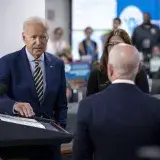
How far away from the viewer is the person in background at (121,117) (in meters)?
2.05

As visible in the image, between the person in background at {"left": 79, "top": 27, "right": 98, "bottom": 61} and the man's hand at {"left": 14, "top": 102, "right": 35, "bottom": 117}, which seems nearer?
the man's hand at {"left": 14, "top": 102, "right": 35, "bottom": 117}

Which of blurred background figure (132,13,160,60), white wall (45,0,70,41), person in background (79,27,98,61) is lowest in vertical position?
person in background (79,27,98,61)

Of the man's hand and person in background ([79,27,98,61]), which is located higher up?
the man's hand

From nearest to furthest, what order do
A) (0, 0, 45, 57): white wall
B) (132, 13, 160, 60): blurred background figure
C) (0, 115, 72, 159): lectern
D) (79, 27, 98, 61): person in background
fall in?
1. (0, 115, 72, 159): lectern
2. (0, 0, 45, 57): white wall
3. (79, 27, 98, 61): person in background
4. (132, 13, 160, 60): blurred background figure

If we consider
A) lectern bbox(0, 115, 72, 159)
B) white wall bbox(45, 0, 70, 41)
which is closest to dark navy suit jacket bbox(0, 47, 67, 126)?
lectern bbox(0, 115, 72, 159)

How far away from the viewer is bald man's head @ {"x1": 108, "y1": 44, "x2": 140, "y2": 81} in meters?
2.06

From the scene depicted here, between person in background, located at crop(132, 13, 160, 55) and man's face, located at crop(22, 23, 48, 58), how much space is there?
9191 mm

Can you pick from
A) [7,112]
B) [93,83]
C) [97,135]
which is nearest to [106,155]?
[97,135]

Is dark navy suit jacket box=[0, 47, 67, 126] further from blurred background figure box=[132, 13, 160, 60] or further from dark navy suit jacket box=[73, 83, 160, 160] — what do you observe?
blurred background figure box=[132, 13, 160, 60]

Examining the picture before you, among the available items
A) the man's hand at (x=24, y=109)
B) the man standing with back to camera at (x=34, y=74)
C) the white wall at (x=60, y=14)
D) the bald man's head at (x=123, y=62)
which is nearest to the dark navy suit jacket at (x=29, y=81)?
the man standing with back to camera at (x=34, y=74)

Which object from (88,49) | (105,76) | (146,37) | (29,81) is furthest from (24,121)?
(146,37)

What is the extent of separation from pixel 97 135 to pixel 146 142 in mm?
206

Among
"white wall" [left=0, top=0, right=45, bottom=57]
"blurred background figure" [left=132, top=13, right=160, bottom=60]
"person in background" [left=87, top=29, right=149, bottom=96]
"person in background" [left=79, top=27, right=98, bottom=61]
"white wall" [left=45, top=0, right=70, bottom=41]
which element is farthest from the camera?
"white wall" [left=45, top=0, right=70, bottom=41]

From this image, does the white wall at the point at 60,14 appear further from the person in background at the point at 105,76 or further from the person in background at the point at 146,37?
the person in background at the point at 105,76
